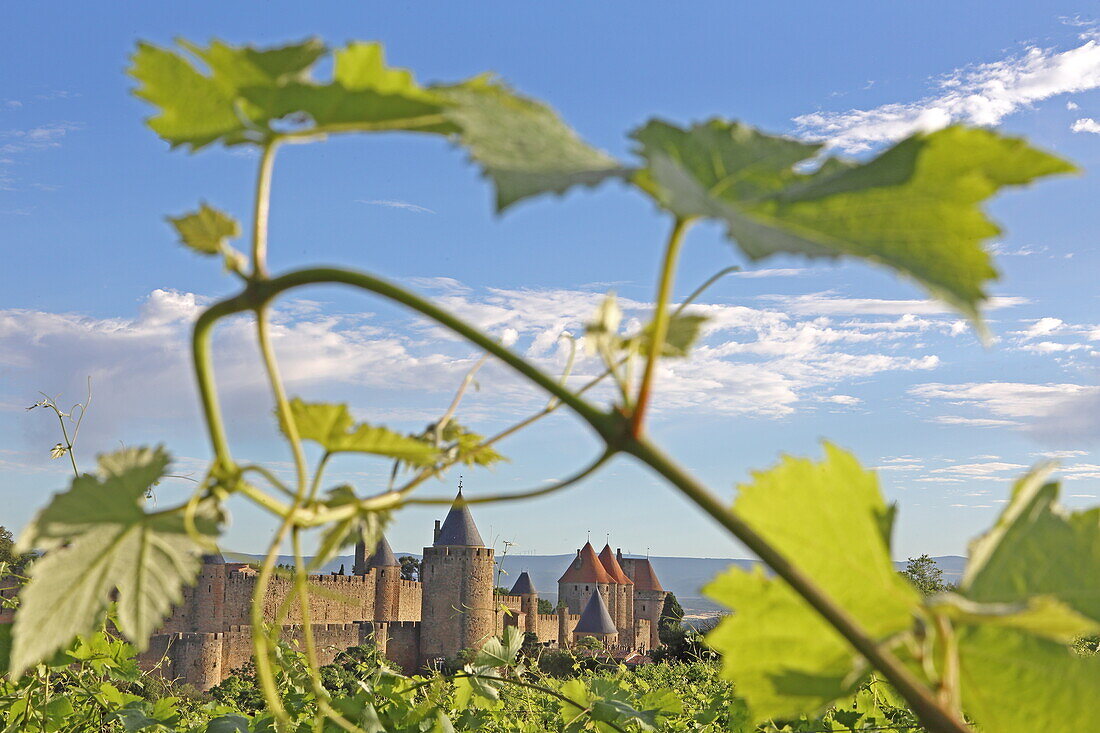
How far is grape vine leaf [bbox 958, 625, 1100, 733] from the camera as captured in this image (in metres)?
0.28

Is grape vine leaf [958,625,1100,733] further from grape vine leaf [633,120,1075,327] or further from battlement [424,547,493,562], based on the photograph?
battlement [424,547,493,562]

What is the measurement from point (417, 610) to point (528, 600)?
2353 mm

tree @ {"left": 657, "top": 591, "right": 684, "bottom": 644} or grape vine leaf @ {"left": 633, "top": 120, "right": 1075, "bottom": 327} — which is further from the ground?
grape vine leaf @ {"left": 633, "top": 120, "right": 1075, "bottom": 327}

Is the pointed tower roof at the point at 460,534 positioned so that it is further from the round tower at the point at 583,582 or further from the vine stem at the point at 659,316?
the vine stem at the point at 659,316

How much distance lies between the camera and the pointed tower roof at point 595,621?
20.8 m

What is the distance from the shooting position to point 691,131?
0.29 metres

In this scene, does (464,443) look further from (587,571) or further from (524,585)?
(587,571)

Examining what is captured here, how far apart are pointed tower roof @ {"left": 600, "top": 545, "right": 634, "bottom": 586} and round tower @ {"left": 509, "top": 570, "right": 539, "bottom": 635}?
381cm

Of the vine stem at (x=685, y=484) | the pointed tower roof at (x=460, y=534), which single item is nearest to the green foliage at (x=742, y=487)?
the vine stem at (x=685, y=484)

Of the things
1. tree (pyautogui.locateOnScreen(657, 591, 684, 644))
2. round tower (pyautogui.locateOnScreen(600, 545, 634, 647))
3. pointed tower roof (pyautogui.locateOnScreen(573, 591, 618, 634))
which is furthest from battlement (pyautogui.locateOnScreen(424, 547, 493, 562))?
round tower (pyautogui.locateOnScreen(600, 545, 634, 647))

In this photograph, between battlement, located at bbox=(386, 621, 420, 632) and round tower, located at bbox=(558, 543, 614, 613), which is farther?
round tower, located at bbox=(558, 543, 614, 613)

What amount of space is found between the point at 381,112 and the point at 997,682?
0.25 metres

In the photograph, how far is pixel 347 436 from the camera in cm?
35

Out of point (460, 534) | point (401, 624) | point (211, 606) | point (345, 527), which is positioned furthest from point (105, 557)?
point (401, 624)
